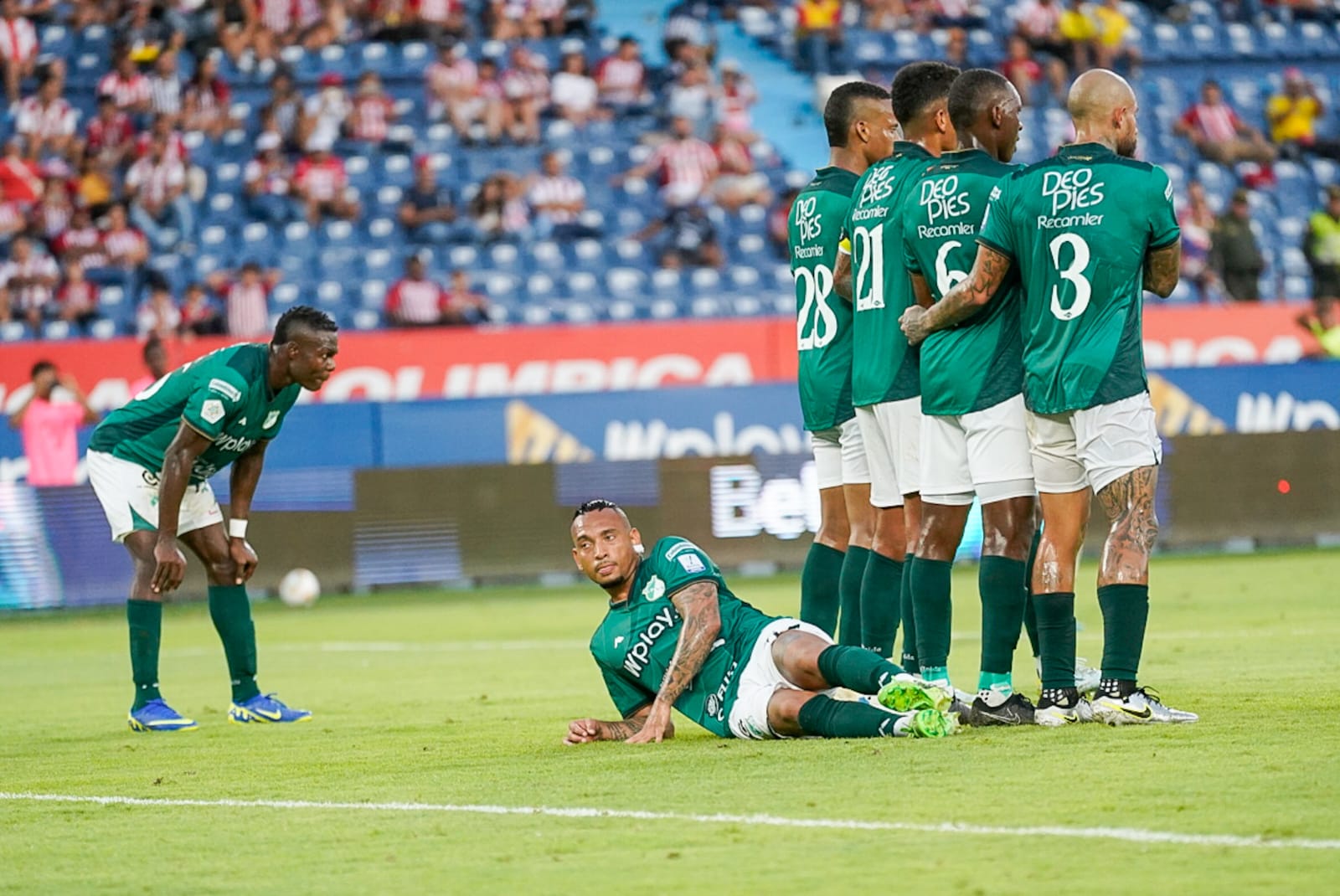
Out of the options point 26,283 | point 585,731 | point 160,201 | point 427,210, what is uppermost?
point 160,201

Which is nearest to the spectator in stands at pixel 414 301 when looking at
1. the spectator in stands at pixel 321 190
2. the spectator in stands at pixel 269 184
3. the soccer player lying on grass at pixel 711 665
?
the spectator in stands at pixel 321 190

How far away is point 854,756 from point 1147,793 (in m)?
1.38

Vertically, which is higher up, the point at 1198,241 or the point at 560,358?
the point at 1198,241

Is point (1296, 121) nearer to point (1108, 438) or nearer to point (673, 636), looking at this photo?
point (1108, 438)

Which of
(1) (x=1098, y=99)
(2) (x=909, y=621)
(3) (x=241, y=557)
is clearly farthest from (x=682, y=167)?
(1) (x=1098, y=99)

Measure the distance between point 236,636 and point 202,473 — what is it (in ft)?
2.76

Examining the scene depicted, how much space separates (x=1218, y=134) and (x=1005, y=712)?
68.5ft

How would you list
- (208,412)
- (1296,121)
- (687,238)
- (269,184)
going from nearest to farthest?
(208,412), (269,184), (687,238), (1296,121)

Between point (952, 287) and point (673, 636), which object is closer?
point (673, 636)

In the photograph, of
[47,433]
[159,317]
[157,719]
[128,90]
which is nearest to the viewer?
[157,719]

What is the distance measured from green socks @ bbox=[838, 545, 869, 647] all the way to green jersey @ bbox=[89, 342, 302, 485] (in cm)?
296

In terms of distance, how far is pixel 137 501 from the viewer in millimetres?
10258

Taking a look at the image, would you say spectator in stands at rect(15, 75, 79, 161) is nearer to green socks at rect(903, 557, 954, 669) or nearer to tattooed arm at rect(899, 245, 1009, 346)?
tattooed arm at rect(899, 245, 1009, 346)

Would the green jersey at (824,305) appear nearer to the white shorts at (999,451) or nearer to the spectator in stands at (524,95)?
the white shorts at (999,451)
